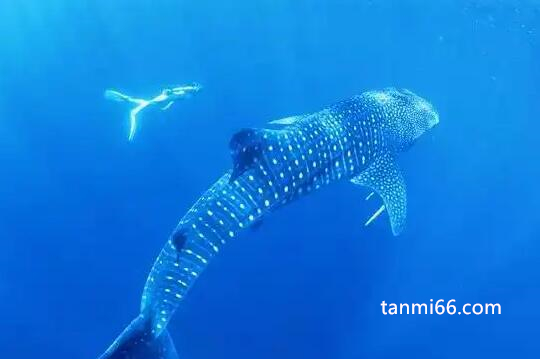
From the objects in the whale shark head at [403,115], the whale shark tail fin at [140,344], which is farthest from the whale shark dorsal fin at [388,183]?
the whale shark tail fin at [140,344]

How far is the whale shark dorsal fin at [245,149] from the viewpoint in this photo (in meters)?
4.71

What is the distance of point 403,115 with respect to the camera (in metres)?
7.29

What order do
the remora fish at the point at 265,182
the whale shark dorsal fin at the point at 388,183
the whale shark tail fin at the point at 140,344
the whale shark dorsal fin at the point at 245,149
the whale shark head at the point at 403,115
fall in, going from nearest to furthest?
1. the whale shark tail fin at the point at 140,344
2. the remora fish at the point at 265,182
3. the whale shark dorsal fin at the point at 245,149
4. the whale shark dorsal fin at the point at 388,183
5. the whale shark head at the point at 403,115

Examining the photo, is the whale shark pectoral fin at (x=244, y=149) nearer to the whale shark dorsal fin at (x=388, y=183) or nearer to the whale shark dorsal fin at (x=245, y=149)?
the whale shark dorsal fin at (x=245, y=149)

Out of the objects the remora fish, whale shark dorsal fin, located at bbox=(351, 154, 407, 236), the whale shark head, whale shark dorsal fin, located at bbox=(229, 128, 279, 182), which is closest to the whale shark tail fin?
the remora fish

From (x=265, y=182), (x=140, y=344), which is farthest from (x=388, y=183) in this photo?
(x=140, y=344)

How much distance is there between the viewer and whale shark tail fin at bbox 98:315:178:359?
12.4 feet

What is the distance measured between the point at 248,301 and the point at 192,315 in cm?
139

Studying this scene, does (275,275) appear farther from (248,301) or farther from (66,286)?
(66,286)

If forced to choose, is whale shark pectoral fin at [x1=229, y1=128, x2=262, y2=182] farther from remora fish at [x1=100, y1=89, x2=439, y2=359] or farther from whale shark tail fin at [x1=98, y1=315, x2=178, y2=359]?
whale shark tail fin at [x1=98, y1=315, x2=178, y2=359]

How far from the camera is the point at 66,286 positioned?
1276 cm

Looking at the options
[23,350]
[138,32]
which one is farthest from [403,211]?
[138,32]

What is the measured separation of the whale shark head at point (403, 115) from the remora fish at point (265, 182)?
35 millimetres

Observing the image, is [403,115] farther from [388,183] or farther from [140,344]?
[140,344]
